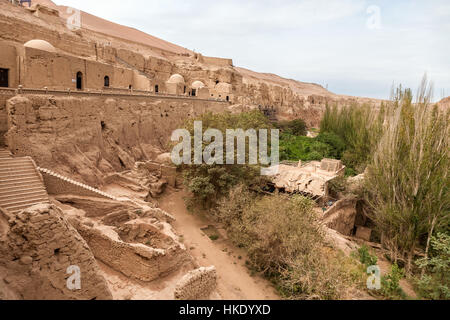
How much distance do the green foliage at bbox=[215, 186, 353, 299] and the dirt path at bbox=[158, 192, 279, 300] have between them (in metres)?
0.46

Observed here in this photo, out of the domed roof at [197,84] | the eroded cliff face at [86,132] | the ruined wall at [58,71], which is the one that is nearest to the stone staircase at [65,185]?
the eroded cliff face at [86,132]

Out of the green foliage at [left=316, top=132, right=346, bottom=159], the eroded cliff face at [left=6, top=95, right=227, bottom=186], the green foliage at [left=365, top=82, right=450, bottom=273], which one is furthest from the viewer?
the green foliage at [left=316, top=132, right=346, bottom=159]

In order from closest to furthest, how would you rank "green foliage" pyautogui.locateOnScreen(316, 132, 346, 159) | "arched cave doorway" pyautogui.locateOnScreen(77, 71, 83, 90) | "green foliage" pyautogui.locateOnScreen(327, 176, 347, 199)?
"green foliage" pyautogui.locateOnScreen(327, 176, 347, 199) < "arched cave doorway" pyautogui.locateOnScreen(77, 71, 83, 90) < "green foliage" pyautogui.locateOnScreen(316, 132, 346, 159)

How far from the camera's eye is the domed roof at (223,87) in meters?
37.5

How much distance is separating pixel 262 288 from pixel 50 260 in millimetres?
7032

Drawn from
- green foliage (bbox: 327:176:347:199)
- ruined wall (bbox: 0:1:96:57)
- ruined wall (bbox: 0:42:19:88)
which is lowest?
green foliage (bbox: 327:176:347:199)

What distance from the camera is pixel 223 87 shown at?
37812 millimetres

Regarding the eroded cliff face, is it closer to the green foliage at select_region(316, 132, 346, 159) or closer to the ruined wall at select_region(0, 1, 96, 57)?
the ruined wall at select_region(0, 1, 96, 57)

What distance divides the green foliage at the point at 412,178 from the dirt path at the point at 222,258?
649cm

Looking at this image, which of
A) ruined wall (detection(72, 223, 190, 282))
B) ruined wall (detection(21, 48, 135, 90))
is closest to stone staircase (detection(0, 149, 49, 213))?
ruined wall (detection(72, 223, 190, 282))

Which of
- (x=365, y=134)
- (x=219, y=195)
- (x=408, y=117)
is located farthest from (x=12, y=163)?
(x=365, y=134)

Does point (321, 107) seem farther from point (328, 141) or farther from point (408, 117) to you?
point (408, 117)

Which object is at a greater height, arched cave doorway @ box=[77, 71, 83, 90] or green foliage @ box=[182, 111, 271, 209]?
arched cave doorway @ box=[77, 71, 83, 90]

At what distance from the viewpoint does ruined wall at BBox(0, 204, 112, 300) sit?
218 inches
